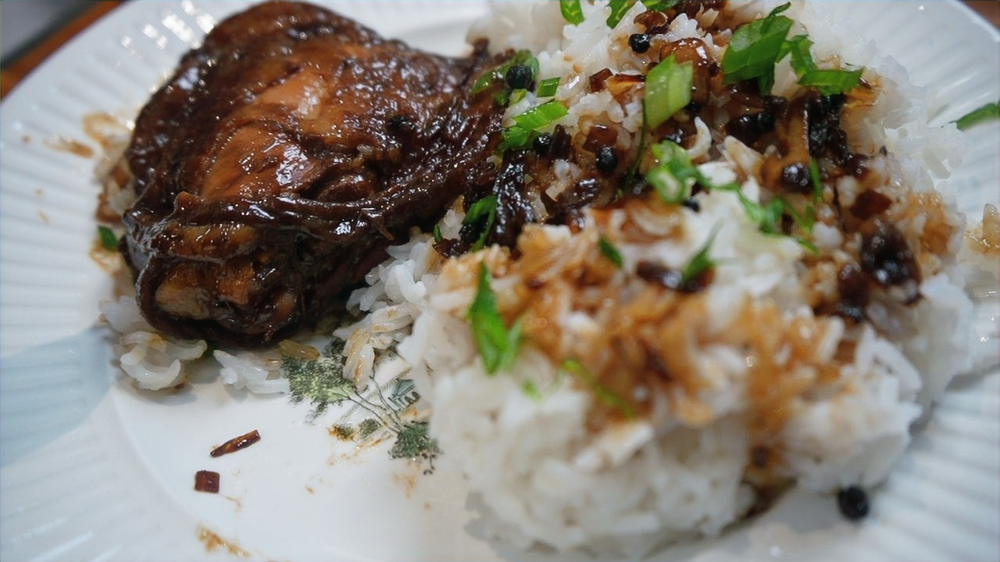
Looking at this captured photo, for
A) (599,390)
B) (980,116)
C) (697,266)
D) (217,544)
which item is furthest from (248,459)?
(980,116)

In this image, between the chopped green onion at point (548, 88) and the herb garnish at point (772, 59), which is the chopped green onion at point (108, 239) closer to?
the chopped green onion at point (548, 88)

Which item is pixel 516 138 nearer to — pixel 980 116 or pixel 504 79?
pixel 504 79

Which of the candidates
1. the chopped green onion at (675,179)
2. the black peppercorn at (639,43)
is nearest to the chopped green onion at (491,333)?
the chopped green onion at (675,179)

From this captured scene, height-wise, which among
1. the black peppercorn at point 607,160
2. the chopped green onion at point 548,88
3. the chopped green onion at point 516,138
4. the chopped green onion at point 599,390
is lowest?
the chopped green onion at point 599,390

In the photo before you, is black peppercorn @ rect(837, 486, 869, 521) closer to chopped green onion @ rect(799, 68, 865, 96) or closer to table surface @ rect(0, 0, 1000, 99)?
chopped green onion @ rect(799, 68, 865, 96)

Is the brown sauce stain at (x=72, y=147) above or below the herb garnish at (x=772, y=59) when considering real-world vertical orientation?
below

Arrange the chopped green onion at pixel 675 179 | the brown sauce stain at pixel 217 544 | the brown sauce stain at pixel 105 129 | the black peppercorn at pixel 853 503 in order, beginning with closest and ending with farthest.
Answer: the black peppercorn at pixel 853 503
the chopped green onion at pixel 675 179
the brown sauce stain at pixel 217 544
the brown sauce stain at pixel 105 129

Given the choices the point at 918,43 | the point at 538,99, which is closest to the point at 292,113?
the point at 538,99
